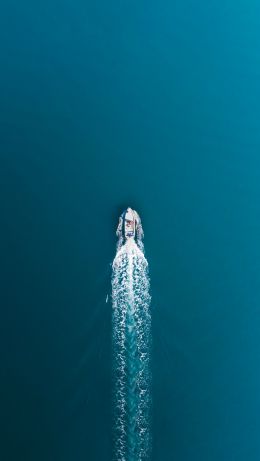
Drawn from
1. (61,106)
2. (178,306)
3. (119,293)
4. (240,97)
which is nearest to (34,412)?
(119,293)

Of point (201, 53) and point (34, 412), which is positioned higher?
point (201, 53)

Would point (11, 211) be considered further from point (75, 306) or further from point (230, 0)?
point (230, 0)

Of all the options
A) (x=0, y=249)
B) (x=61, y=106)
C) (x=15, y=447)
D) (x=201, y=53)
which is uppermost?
(x=201, y=53)

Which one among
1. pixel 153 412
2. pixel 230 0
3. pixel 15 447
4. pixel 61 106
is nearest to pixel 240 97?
pixel 230 0

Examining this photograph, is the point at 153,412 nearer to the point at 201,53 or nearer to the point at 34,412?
the point at 34,412
